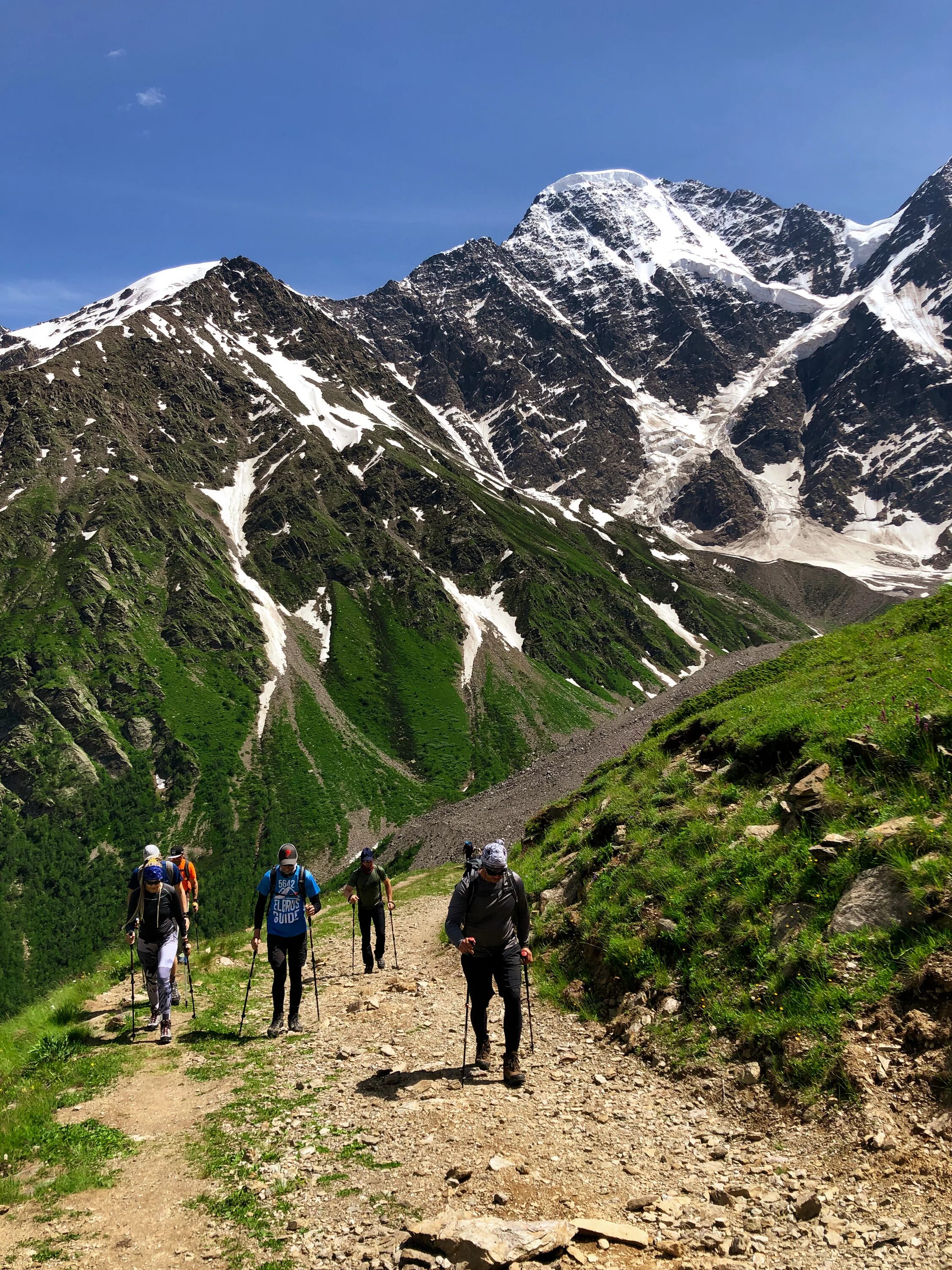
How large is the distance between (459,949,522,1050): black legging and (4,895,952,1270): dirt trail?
67 cm

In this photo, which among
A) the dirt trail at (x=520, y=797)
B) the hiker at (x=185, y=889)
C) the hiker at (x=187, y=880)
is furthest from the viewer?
the dirt trail at (x=520, y=797)

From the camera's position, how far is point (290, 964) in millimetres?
13828

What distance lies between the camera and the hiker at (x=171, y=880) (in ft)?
47.8

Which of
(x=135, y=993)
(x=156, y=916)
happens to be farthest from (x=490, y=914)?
(x=135, y=993)

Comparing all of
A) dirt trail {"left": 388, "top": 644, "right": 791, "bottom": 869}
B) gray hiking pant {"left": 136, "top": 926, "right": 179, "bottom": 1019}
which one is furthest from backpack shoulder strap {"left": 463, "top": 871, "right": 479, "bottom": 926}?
dirt trail {"left": 388, "top": 644, "right": 791, "bottom": 869}

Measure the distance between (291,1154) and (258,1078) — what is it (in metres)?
3.10

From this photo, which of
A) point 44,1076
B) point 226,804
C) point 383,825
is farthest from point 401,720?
point 44,1076

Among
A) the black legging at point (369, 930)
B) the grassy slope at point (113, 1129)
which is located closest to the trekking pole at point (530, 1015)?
the grassy slope at point (113, 1129)

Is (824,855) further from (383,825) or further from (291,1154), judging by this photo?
(383,825)

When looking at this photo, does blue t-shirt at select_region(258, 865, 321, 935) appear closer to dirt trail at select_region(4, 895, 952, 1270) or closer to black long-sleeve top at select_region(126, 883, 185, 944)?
black long-sleeve top at select_region(126, 883, 185, 944)

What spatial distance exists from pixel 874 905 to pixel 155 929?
12951 millimetres

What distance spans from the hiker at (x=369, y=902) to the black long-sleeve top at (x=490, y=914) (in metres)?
9.03

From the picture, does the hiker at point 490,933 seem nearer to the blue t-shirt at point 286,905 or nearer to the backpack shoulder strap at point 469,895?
the backpack shoulder strap at point 469,895

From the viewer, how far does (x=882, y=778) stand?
34.8ft
